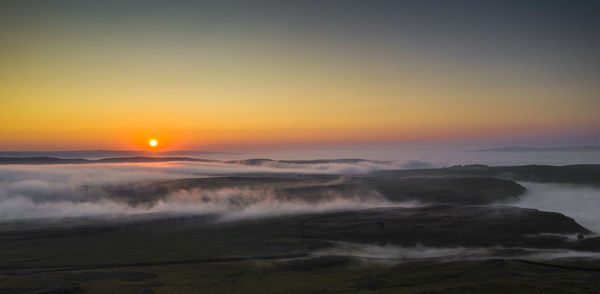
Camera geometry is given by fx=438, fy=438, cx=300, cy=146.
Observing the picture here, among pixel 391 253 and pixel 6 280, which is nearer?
pixel 6 280

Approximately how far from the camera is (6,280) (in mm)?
137375

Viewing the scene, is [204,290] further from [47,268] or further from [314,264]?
[47,268]

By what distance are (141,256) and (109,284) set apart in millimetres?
57099

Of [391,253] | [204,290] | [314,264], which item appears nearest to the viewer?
[204,290]

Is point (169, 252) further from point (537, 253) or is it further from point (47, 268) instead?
point (537, 253)

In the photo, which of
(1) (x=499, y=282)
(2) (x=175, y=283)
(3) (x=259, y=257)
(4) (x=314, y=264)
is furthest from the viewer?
(3) (x=259, y=257)

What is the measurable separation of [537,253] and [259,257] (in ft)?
381

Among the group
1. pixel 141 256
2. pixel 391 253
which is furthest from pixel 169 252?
pixel 391 253

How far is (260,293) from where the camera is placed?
405 feet

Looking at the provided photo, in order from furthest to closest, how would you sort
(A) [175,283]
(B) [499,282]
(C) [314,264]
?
1. (C) [314,264]
2. (A) [175,283]
3. (B) [499,282]

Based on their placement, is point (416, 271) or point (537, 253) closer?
point (416, 271)

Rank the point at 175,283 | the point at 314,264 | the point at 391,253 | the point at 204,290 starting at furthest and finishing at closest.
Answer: the point at 391,253 → the point at 314,264 → the point at 175,283 → the point at 204,290

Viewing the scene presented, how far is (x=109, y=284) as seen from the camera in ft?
439

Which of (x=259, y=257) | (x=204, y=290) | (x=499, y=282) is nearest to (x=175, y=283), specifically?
(x=204, y=290)
